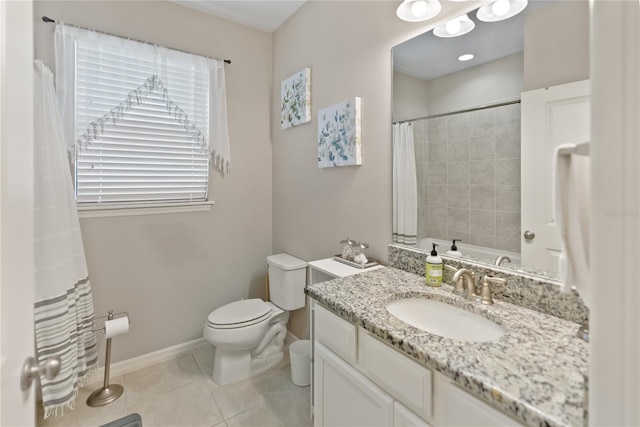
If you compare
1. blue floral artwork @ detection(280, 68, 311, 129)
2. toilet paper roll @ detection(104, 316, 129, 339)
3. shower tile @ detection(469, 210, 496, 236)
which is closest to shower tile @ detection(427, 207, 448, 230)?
shower tile @ detection(469, 210, 496, 236)

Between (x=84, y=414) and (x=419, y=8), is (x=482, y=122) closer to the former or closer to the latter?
(x=419, y=8)

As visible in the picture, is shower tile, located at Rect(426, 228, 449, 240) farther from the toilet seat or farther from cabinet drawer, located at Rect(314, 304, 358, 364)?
the toilet seat

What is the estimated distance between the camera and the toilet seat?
1962 millimetres

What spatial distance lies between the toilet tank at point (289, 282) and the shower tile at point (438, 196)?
1071 millimetres

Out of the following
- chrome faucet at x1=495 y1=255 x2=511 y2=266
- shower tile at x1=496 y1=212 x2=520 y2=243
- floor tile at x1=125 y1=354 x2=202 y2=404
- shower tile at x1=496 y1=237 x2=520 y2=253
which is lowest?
floor tile at x1=125 y1=354 x2=202 y2=404

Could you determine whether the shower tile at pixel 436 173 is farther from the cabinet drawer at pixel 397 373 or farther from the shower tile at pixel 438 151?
the cabinet drawer at pixel 397 373

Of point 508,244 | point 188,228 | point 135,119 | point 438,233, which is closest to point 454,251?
point 438,233

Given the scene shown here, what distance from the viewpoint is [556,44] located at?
42.6 inches

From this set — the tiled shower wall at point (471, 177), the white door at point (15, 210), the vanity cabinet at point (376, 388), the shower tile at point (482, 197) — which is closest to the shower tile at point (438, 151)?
the tiled shower wall at point (471, 177)

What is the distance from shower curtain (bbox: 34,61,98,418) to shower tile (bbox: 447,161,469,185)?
197cm

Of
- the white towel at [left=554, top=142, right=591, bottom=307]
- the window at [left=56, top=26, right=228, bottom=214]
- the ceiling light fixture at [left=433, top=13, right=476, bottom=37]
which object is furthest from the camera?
the window at [left=56, top=26, right=228, bottom=214]

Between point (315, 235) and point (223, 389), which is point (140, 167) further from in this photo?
point (223, 389)

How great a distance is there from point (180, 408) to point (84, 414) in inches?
21.1

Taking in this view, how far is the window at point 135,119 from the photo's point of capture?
1.93 m
